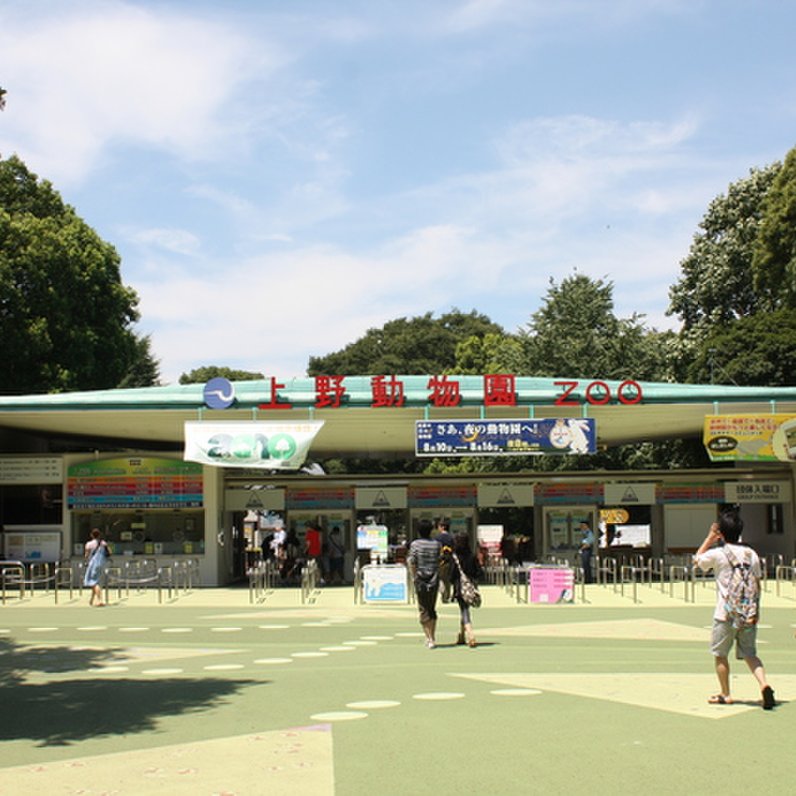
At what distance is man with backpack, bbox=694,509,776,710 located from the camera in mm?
8492

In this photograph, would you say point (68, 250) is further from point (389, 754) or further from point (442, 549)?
point (389, 754)

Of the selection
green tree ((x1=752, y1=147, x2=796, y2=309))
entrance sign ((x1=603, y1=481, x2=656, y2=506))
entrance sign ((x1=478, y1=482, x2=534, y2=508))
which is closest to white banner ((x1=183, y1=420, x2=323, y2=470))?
entrance sign ((x1=478, y1=482, x2=534, y2=508))

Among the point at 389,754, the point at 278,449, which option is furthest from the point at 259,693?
the point at 278,449

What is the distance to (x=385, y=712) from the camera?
8.78 metres

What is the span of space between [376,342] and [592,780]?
225ft

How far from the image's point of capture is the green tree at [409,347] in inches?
2768

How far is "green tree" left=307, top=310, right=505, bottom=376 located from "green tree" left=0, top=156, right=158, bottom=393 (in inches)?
1108

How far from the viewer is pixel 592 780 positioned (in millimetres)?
6434

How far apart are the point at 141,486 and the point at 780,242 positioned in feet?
82.8

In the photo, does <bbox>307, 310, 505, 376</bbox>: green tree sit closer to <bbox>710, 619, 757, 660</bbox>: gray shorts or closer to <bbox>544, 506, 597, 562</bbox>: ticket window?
<bbox>544, 506, 597, 562</bbox>: ticket window

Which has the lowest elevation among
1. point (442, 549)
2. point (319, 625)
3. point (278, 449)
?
point (319, 625)

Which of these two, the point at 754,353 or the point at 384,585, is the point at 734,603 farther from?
the point at 754,353

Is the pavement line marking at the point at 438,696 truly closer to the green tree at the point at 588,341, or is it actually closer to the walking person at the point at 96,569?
the walking person at the point at 96,569

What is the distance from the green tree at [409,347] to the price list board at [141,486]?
4032 centimetres
